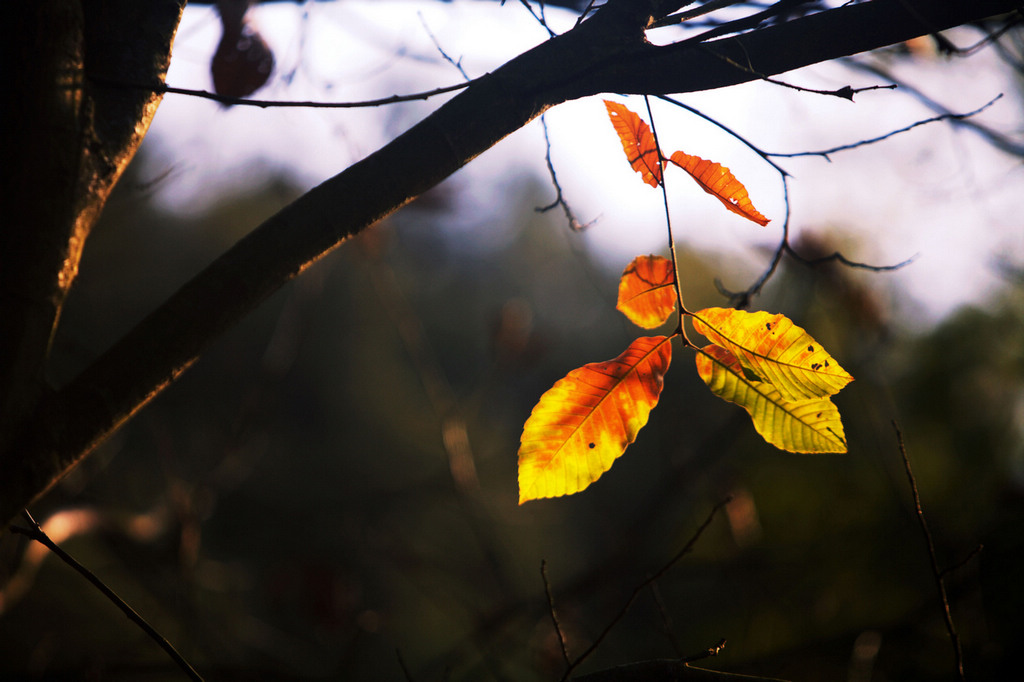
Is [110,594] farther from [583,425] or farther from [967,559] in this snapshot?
[967,559]

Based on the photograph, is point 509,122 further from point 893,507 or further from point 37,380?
point 893,507

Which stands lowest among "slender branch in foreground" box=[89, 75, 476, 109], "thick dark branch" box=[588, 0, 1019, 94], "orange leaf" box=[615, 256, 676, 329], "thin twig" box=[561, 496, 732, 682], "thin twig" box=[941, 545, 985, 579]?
"thin twig" box=[941, 545, 985, 579]

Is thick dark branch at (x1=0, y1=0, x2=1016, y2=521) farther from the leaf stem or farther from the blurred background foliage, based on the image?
the blurred background foliage

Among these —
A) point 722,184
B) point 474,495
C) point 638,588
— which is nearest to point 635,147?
point 722,184

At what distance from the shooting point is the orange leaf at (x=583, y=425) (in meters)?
0.56

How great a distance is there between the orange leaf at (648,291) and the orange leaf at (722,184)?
3.9 inches

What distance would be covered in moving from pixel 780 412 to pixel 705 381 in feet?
0.29

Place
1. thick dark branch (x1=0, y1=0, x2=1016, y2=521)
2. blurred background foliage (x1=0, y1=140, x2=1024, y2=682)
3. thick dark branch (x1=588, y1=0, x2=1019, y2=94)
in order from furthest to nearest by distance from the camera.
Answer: blurred background foliage (x1=0, y1=140, x2=1024, y2=682) → thick dark branch (x1=588, y1=0, x2=1019, y2=94) → thick dark branch (x1=0, y1=0, x2=1016, y2=521)

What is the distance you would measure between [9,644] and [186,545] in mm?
3895

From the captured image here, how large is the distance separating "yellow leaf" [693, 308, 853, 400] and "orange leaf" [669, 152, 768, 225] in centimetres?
11

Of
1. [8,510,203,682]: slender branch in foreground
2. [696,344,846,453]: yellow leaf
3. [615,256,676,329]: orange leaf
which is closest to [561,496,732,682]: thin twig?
[696,344,846,453]: yellow leaf

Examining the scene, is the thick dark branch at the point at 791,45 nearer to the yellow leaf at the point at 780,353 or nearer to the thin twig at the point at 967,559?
the yellow leaf at the point at 780,353

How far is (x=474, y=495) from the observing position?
1886 millimetres

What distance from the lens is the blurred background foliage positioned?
65.2 inches
